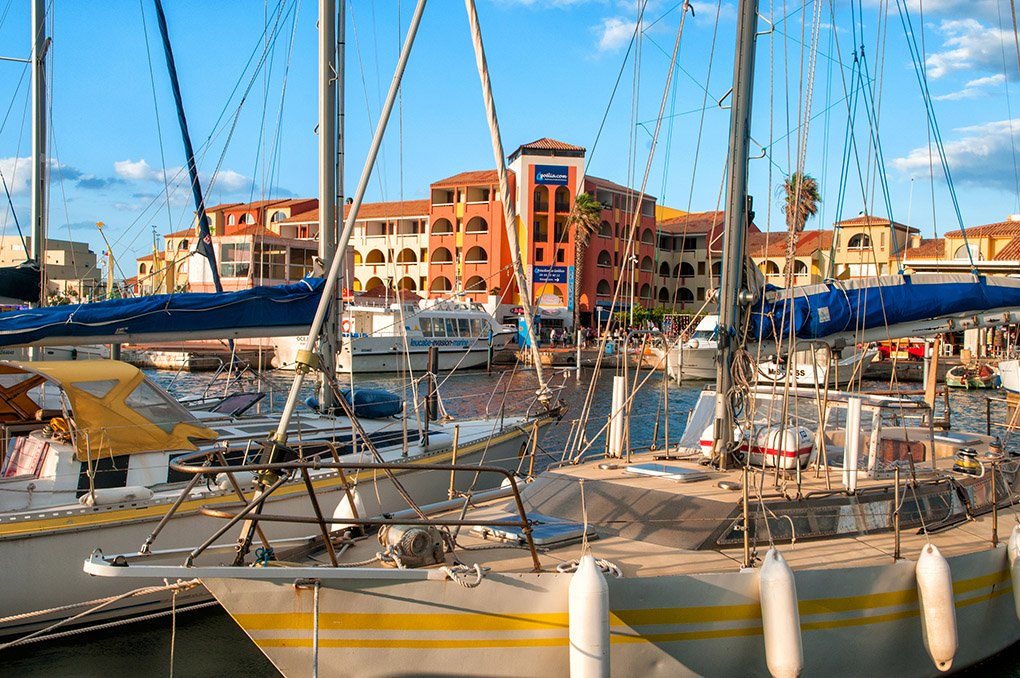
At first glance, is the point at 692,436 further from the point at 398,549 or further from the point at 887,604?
the point at 398,549

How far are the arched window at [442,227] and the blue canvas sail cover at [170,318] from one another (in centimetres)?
5294

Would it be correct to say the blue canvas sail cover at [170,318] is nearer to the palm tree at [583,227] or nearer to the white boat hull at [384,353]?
the white boat hull at [384,353]

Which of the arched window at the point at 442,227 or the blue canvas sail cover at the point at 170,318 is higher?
the arched window at the point at 442,227

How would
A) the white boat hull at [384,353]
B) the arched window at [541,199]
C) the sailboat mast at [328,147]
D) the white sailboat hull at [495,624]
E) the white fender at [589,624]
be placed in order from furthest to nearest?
the arched window at [541,199]
the white boat hull at [384,353]
the sailboat mast at [328,147]
the white sailboat hull at [495,624]
the white fender at [589,624]

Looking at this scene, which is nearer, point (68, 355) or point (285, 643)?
point (285, 643)

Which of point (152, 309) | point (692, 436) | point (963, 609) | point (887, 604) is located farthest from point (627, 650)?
point (152, 309)

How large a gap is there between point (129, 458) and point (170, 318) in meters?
1.86

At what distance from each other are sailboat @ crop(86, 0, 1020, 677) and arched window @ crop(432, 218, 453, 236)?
56.5m

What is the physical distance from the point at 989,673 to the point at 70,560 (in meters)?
9.78

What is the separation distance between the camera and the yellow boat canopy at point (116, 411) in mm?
10250

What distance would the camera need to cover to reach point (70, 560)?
31.7ft

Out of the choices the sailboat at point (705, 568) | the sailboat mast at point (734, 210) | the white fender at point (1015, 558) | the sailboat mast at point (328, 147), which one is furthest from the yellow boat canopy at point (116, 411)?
the white fender at point (1015, 558)

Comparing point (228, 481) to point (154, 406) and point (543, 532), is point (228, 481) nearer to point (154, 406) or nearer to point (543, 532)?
point (154, 406)

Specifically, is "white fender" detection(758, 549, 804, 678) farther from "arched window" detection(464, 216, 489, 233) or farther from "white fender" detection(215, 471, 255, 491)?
"arched window" detection(464, 216, 489, 233)
